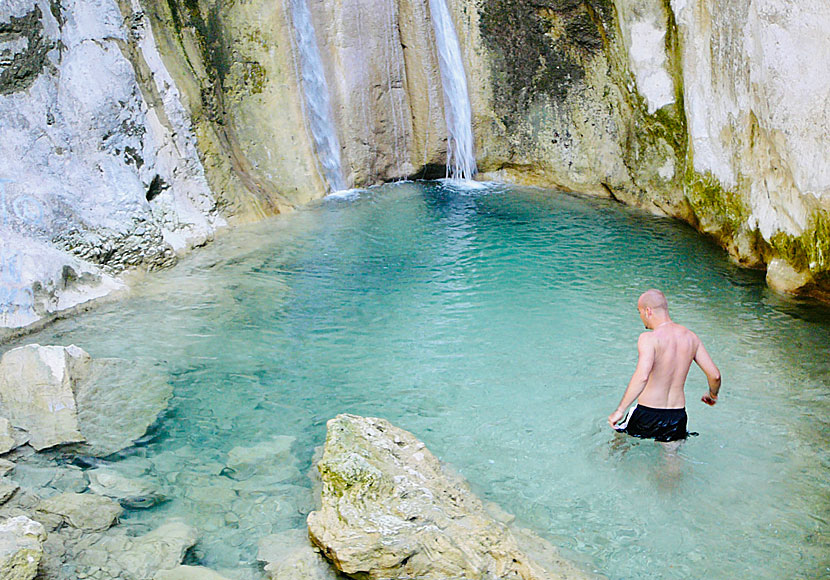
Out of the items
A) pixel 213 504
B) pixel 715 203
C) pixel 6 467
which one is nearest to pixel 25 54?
pixel 6 467

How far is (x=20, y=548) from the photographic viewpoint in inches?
135

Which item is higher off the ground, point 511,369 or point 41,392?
point 41,392

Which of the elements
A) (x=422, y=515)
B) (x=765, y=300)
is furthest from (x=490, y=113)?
(x=422, y=515)

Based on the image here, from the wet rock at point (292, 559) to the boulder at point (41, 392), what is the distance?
1.87 meters

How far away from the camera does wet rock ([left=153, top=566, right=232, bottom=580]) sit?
146 inches

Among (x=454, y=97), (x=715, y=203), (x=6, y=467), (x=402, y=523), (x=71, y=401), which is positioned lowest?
(x=402, y=523)

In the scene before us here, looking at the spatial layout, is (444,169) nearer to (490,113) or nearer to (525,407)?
(490,113)

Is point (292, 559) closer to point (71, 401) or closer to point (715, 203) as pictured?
point (71, 401)

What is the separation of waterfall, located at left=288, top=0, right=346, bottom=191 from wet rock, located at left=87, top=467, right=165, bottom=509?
6.37m

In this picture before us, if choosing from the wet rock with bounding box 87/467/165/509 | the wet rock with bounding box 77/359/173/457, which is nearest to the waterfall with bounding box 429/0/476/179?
the wet rock with bounding box 77/359/173/457

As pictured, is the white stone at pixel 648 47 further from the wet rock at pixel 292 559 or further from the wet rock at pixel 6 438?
the wet rock at pixel 6 438

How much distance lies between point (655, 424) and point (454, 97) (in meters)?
7.69

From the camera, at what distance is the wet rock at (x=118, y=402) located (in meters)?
5.17

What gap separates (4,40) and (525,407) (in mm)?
6048
